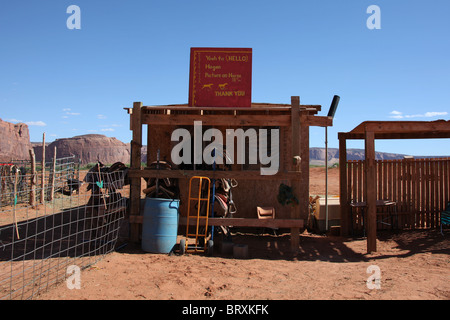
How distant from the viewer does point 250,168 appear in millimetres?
9836

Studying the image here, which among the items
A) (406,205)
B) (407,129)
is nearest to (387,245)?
(406,205)

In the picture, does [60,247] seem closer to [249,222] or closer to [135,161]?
[135,161]

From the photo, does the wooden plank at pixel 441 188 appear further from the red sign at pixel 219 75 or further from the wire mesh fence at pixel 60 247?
the wire mesh fence at pixel 60 247

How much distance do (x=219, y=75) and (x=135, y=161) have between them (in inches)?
Answer: 112

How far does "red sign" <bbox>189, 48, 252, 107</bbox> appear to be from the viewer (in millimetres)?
7930

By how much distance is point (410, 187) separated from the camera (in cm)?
948

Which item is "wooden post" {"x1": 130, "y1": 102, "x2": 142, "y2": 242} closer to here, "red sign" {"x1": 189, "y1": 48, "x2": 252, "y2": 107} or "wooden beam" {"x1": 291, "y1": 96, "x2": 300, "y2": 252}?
"red sign" {"x1": 189, "y1": 48, "x2": 252, "y2": 107}

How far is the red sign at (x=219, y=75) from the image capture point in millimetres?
7930

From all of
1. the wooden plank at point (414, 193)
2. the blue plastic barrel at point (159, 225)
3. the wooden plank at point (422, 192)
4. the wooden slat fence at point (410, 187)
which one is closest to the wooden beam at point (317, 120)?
the wooden slat fence at point (410, 187)

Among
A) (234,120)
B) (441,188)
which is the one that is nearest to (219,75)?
(234,120)

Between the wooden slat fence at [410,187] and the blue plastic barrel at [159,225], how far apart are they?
520cm

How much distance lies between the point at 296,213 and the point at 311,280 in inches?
84.7

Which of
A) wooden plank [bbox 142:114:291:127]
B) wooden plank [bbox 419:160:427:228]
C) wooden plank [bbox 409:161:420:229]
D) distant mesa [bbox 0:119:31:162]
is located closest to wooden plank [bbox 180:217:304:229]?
wooden plank [bbox 142:114:291:127]
